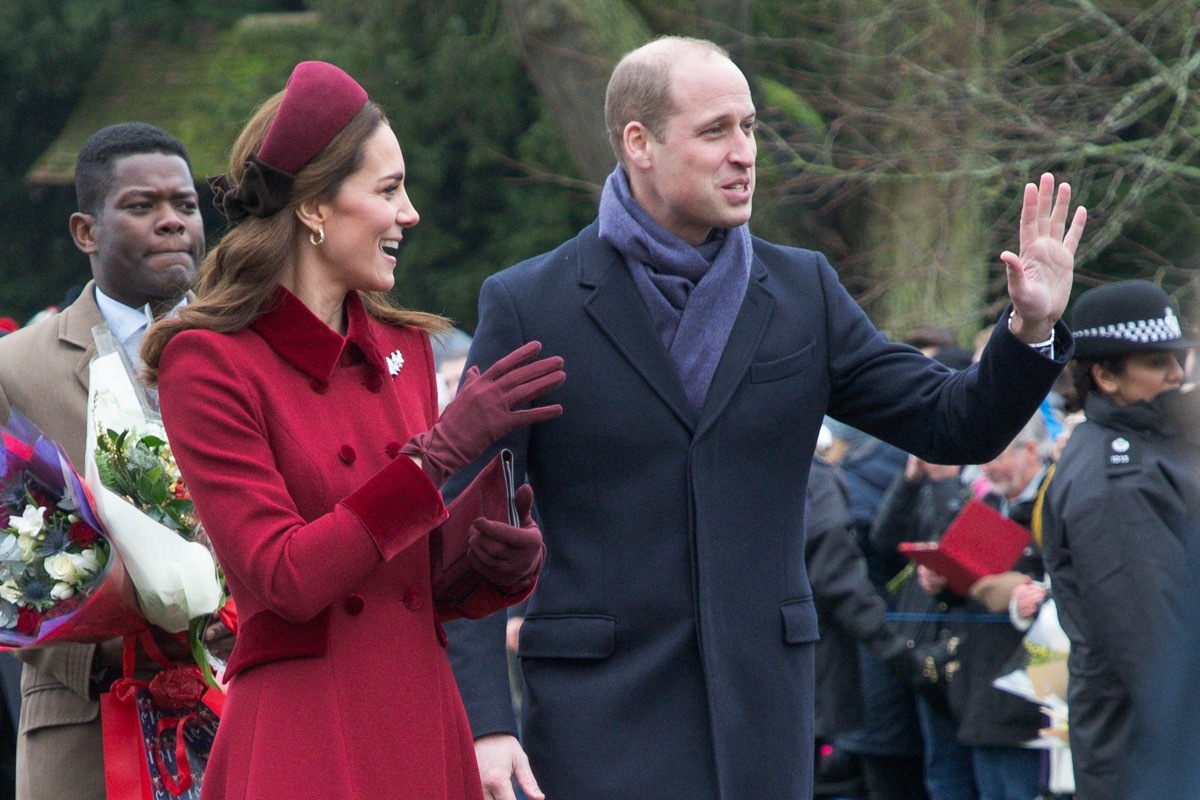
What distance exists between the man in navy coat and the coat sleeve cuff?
0.75 m

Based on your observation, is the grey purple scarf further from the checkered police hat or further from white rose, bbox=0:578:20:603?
the checkered police hat

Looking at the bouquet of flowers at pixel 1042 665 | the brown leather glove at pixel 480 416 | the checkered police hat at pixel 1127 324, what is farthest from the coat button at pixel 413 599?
the bouquet of flowers at pixel 1042 665

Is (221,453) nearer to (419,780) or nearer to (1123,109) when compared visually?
(419,780)

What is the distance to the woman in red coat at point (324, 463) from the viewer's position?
9.91ft

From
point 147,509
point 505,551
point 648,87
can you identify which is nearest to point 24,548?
point 147,509

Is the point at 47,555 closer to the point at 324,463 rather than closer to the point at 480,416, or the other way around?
the point at 324,463

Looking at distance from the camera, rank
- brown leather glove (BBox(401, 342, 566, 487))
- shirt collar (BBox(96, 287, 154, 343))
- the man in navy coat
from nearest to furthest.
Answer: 1. brown leather glove (BBox(401, 342, 566, 487))
2. the man in navy coat
3. shirt collar (BBox(96, 287, 154, 343))

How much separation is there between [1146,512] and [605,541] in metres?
2.50

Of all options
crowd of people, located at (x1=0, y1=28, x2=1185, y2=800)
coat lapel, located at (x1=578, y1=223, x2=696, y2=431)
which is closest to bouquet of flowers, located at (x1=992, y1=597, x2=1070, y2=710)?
crowd of people, located at (x1=0, y1=28, x2=1185, y2=800)

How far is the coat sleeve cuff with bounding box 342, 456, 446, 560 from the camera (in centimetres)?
300

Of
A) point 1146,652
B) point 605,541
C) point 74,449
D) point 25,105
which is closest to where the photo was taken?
point 605,541

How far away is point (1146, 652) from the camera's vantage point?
540cm

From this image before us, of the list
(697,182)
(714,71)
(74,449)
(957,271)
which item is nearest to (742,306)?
(697,182)

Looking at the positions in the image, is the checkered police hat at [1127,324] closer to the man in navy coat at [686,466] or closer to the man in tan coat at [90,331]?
the man in navy coat at [686,466]
